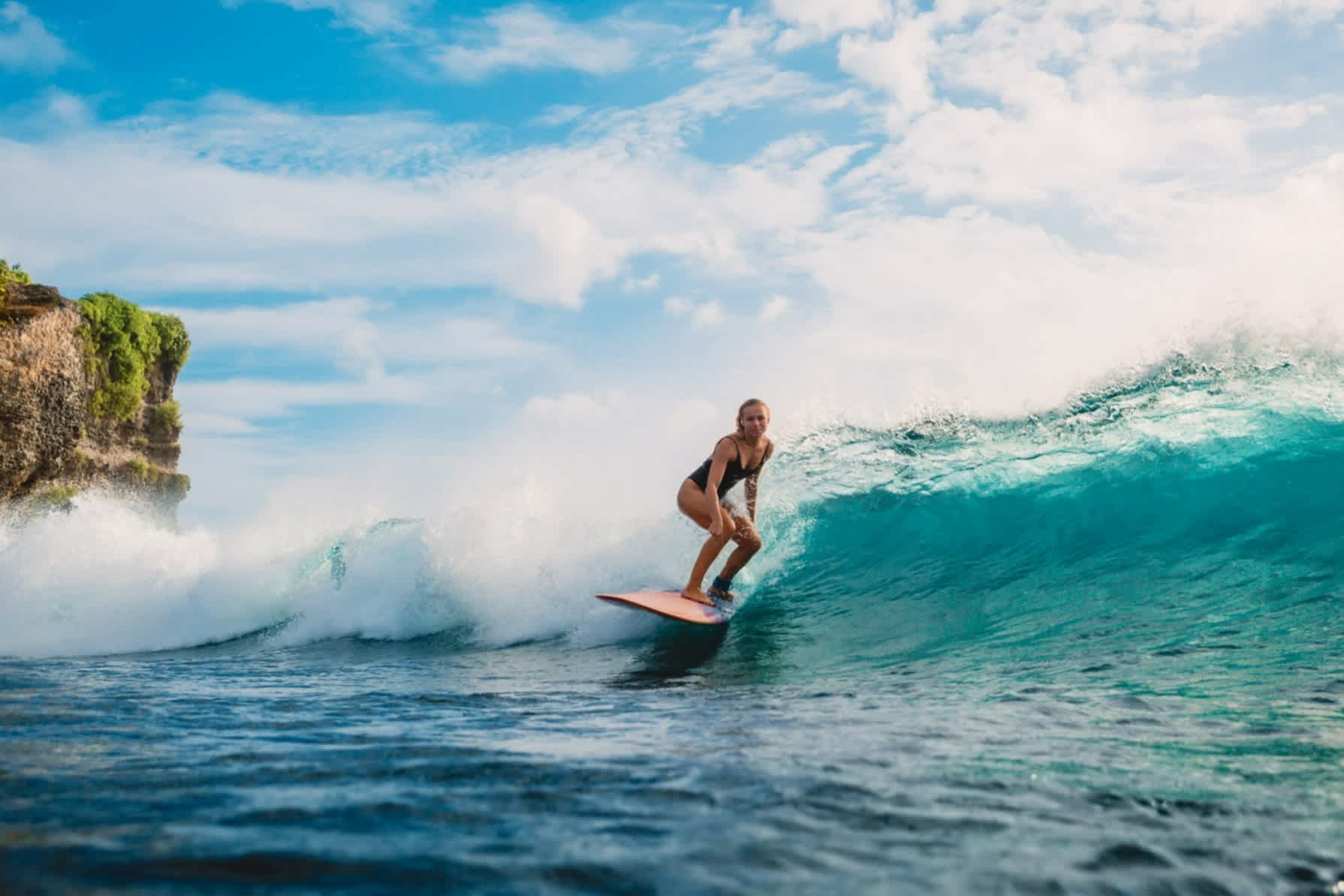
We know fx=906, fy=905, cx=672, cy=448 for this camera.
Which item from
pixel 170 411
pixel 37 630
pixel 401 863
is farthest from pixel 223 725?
pixel 170 411

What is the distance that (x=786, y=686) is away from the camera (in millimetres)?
5340

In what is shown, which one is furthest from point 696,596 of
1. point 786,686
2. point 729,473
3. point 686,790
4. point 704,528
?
point 686,790

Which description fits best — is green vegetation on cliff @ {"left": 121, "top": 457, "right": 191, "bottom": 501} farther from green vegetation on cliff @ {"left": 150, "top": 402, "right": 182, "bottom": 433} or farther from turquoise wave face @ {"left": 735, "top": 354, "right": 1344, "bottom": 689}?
turquoise wave face @ {"left": 735, "top": 354, "right": 1344, "bottom": 689}

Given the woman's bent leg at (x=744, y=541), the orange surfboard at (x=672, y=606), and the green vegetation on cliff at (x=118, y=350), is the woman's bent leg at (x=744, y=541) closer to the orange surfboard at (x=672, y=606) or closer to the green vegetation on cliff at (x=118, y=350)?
the orange surfboard at (x=672, y=606)

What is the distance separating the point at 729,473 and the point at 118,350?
2183cm

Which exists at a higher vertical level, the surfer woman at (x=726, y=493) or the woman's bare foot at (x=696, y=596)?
the surfer woman at (x=726, y=493)

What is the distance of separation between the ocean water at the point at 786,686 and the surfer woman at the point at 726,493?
51cm

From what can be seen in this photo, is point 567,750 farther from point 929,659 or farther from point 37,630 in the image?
point 37,630

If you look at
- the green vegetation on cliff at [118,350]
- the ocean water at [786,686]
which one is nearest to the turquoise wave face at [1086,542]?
the ocean water at [786,686]

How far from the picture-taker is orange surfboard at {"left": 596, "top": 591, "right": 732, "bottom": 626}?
7.07 metres

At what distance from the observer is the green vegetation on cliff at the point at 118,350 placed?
22.4 m

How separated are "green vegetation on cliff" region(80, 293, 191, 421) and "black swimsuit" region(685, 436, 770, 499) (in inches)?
780

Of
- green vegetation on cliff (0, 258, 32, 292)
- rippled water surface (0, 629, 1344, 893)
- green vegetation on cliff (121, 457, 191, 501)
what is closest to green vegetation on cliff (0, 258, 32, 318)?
green vegetation on cliff (0, 258, 32, 292)

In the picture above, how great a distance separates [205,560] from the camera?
464 inches
